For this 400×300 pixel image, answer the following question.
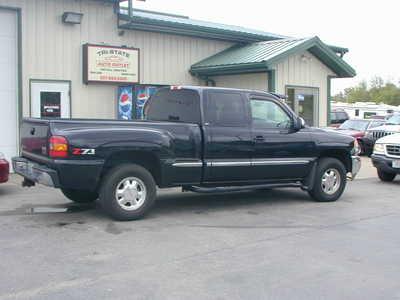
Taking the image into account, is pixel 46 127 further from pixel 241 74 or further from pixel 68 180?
pixel 241 74

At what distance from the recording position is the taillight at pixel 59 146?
7.53 meters

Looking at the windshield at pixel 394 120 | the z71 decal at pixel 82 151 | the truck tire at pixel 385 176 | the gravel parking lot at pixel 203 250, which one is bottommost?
the gravel parking lot at pixel 203 250

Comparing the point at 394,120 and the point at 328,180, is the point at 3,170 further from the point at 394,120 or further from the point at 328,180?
the point at 394,120

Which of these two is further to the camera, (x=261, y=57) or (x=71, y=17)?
(x=261, y=57)

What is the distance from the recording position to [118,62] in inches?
580

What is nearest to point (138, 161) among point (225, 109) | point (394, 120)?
point (225, 109)

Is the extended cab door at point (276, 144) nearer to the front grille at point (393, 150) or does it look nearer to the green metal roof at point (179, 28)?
the front grille at point (393, 150)

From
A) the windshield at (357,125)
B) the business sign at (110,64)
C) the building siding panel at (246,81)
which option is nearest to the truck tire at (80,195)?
the business sign at (110,64)

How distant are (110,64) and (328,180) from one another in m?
6.88

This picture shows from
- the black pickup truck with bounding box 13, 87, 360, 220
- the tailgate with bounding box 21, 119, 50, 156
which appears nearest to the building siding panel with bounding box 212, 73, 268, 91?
the black pickup truck with bounding box 13, 87, 360, 220

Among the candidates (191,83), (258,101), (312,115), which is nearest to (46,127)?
(258,101)

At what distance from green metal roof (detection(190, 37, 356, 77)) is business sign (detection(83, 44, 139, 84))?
6.27ft

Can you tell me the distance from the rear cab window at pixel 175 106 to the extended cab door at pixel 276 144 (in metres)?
0.99

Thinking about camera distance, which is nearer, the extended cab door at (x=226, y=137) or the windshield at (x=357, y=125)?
the extended cab door at (x=226, y=137)
